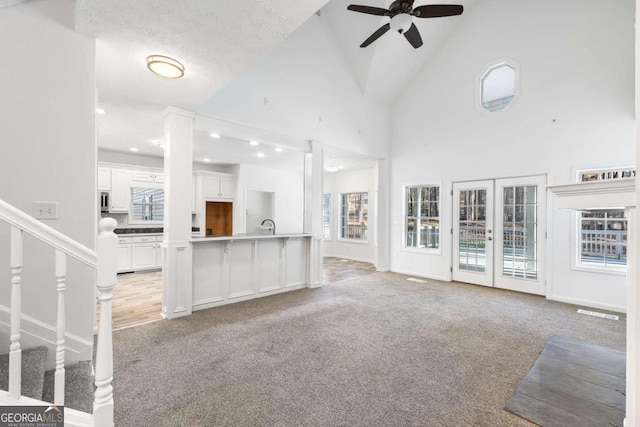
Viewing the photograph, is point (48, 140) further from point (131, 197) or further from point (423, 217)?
point (423, 217)

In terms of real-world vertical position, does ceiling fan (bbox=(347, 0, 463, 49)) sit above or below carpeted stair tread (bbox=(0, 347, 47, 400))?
above

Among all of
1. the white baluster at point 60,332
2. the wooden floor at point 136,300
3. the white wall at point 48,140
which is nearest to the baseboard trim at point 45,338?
the white wall at point 48,140

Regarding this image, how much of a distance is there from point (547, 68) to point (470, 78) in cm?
122

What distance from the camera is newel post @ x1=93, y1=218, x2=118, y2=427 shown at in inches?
48.4

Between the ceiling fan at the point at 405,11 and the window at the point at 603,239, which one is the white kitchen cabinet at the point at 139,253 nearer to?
the ceiling fan at the point at 405,11

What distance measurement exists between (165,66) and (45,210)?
1525mm

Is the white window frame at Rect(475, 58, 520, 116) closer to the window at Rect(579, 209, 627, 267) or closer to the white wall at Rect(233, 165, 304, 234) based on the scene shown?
the window at Rect(579, 209, 627, 267)

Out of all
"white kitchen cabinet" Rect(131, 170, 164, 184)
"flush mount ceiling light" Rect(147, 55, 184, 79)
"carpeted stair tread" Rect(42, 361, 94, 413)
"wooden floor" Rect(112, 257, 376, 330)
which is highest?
"flush mount ceiling light" Rect(147, 55, 184, 79)

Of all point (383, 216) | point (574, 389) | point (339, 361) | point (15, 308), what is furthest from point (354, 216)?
point (15, 308)

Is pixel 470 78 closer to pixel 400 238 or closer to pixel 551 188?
pixel 400 238

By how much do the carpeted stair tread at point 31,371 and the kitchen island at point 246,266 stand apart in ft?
6.48

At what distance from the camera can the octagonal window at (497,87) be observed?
5.13 metres

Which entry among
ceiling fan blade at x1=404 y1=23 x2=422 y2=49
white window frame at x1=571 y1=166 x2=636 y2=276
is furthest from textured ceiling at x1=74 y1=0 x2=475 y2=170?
white window frame at x1=571 y1=166 x2=636 y2=276

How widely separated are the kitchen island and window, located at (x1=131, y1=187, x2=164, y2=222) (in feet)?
11.8
